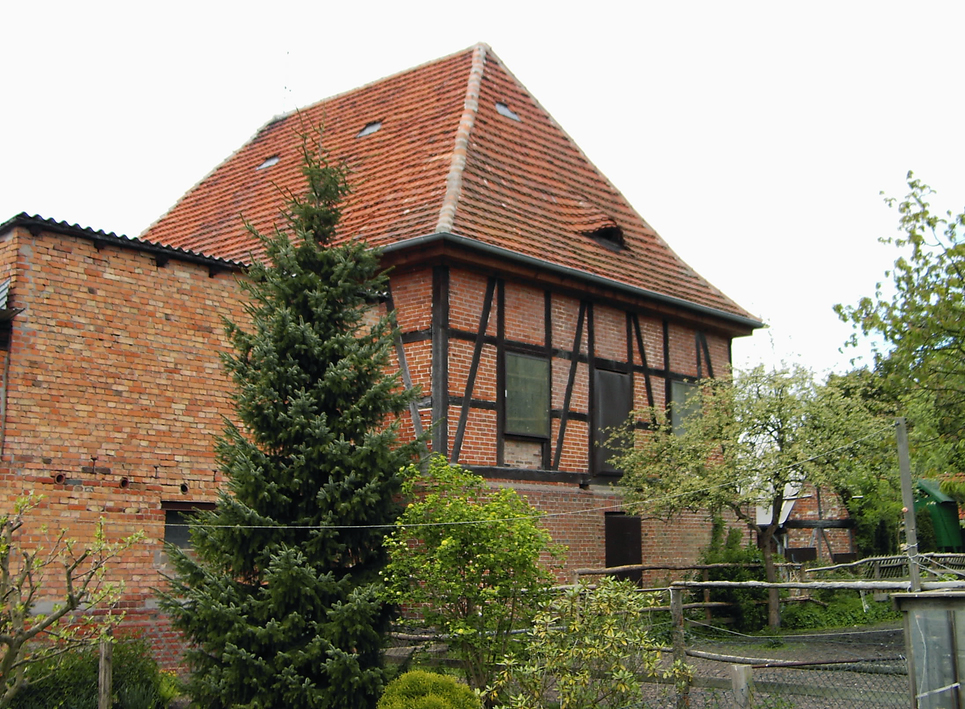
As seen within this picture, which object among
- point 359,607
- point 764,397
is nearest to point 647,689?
point 359,607

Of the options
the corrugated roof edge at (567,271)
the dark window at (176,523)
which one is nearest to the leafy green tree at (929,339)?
the corrugated roof edge at (567,271)

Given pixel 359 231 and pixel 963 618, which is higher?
pixel 359 231

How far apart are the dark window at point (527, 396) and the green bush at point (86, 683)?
19.2 ft

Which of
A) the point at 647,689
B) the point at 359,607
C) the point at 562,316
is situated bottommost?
the point at 647,689

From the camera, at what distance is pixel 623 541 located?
15859mm

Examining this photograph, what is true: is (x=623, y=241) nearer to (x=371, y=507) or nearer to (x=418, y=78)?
(x=418, y=78)

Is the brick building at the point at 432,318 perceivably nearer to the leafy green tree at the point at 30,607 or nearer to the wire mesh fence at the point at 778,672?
the leafy green tree at the point at 30,607

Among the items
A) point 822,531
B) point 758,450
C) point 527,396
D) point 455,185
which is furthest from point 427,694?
point 822,531

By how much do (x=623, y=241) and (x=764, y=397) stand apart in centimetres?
436

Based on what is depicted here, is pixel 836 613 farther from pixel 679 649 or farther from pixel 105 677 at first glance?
pixel 105 677

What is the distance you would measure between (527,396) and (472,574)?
208 inches

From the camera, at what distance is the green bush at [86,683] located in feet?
33.1

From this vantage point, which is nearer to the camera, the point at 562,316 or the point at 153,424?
the point at 153,424

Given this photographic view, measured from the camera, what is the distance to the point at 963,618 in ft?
21.3
